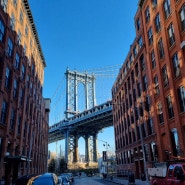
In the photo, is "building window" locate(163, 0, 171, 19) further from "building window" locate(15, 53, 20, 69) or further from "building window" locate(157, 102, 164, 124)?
"building window" locate(15, 53, 20, 69)

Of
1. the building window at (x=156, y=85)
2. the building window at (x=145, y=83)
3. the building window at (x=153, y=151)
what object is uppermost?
the building window at (x=145, y=83)

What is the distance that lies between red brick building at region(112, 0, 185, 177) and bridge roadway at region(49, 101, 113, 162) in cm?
4815

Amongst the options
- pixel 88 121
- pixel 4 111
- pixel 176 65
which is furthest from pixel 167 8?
pixel 88 121

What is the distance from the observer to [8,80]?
3119cm

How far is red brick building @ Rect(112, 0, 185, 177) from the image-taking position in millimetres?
27078

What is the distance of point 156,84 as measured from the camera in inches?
1348

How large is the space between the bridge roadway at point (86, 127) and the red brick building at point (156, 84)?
1896 inches

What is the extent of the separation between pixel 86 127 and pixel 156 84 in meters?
93.3

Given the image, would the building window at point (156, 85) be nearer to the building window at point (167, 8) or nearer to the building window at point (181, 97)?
the building window at point (181, 97)

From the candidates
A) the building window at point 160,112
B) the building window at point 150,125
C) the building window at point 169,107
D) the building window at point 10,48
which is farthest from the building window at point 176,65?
the building window at point 10,48

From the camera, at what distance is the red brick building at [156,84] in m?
27.1

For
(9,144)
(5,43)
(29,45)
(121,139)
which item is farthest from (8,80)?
(121,139)

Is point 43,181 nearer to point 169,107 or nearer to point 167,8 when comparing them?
point 169,107

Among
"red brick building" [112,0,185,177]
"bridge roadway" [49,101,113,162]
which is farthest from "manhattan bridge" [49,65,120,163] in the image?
"red brick building" [112,0,185,177]
